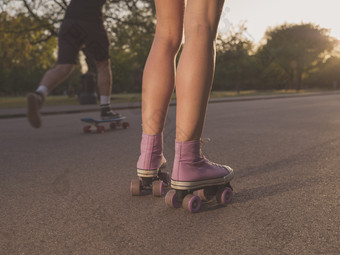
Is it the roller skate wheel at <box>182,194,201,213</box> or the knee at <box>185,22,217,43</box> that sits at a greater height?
the knee at <box>185,22,217,43</box>

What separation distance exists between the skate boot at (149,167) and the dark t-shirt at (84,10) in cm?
207

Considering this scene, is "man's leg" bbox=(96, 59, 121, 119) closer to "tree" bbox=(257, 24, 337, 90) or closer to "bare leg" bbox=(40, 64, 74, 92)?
"bare leg" bbox=(40, 64, 74, 92)

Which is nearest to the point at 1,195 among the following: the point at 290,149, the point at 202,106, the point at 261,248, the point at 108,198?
the point at 108,198

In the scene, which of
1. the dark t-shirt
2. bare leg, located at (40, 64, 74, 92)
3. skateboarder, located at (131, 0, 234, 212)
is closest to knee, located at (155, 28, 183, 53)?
skateboarder, located at (131, 0, 234, 212)

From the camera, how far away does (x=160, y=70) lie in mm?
2010

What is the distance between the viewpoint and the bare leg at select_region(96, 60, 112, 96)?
4676 mm

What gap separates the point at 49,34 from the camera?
21562 millimetres

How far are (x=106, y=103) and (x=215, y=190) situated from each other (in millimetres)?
3624

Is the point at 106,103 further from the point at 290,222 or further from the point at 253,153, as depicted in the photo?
the point at 290,222

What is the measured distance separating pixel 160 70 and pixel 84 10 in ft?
6.38

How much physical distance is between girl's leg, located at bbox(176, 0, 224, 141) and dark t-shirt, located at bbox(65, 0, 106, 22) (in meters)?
2.08

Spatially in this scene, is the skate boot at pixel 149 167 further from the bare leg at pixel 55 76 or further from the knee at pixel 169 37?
the bare leg at pixel 55 76

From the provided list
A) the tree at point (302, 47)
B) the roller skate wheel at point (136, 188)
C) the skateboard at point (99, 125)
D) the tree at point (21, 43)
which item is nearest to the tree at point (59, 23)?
the tree at point (21, 43)

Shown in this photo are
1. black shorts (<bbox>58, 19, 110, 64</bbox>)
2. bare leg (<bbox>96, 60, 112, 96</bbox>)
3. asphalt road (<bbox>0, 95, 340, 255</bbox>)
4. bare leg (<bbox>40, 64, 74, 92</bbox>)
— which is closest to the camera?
asphalt road (<bbox>0, 95, 340, 255</bbox>)
